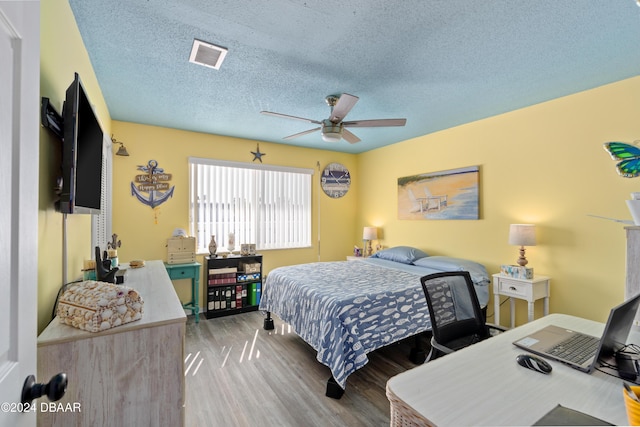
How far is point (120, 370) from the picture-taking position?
1.25 meters

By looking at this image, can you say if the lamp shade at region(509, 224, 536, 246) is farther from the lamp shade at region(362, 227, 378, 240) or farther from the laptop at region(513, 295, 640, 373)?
the lamp shade at region(362, 227, 378, 240)

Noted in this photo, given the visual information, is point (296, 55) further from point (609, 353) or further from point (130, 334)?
point (609, 353)

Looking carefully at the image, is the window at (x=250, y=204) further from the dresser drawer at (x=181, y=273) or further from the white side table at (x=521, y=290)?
the white side table at (x=521, y=290)

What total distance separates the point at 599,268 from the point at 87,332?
12.9 ft

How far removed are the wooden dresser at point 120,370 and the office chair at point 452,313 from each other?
1393mm

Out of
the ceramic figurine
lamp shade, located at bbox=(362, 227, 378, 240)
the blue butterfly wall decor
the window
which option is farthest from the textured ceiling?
lamp shade, located at bbox=(362, 227, 378, 240)

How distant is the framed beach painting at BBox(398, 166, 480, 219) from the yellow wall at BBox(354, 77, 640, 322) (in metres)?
0.11

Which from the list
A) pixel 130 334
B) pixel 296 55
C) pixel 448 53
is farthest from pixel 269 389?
pixel 448 53

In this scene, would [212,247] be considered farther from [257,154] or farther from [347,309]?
[347,309]

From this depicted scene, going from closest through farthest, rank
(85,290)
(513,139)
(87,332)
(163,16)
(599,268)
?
(87,332)
(85,290)
(163,16)
(599,268)
(513,139)

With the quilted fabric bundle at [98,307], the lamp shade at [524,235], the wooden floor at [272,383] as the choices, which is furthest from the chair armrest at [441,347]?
the lamp shade at [524,235]

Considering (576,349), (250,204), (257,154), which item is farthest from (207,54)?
(576,349)

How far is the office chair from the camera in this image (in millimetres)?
1741

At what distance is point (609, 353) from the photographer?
122cm
